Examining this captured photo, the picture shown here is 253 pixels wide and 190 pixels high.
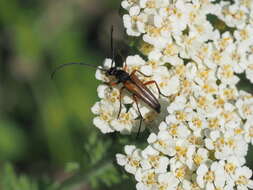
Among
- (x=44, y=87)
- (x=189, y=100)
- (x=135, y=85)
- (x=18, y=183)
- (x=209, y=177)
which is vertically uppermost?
(x=135, y=85)

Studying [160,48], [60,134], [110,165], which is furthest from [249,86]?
[60,134]

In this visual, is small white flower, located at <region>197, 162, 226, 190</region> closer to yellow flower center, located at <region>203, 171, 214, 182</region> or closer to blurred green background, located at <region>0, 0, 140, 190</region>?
yellow flower center, located at <region>203, 171, 214, 182</region>

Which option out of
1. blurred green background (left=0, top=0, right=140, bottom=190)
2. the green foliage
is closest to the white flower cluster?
the green foliage

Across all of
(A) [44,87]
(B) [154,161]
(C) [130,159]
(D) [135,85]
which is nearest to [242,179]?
(B) [154,161]

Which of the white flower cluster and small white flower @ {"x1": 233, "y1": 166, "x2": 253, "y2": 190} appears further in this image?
small white flower @ {"x1": 233, "y1": 166, "x2": 253, "y2": 190}

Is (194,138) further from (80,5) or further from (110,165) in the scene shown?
(80,5)

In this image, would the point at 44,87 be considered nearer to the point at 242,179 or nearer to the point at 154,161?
the point at 154,161
